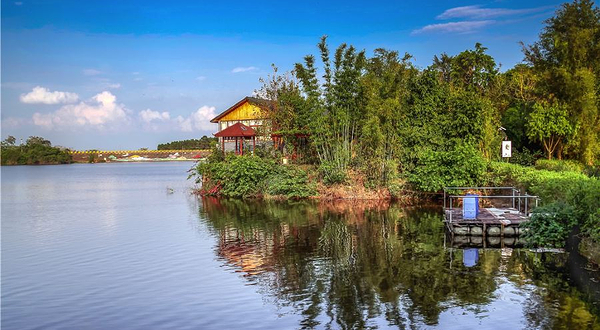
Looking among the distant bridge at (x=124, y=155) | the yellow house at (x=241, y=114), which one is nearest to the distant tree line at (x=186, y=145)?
the distant bridge at (x=124, y=155)

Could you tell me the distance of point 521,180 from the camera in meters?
24.0

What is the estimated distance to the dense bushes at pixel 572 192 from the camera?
14891 mm

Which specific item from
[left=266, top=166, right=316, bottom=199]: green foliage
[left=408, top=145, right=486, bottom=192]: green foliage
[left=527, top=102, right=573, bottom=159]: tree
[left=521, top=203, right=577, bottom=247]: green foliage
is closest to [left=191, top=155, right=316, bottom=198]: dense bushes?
[left=266, top=166, right=316, bottom=199]: green foliage

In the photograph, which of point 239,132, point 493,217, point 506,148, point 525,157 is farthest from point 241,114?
point 493,217

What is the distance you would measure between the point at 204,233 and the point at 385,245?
7.86 meters

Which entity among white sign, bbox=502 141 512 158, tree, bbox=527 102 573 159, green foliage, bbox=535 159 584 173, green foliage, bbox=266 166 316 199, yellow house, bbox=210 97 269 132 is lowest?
green foliage, bbox=266 166 316 199

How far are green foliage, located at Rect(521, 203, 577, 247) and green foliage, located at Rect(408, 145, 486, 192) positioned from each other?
10753mm

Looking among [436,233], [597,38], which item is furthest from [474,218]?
[597,38]

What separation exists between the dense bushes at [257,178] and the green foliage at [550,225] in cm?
1729

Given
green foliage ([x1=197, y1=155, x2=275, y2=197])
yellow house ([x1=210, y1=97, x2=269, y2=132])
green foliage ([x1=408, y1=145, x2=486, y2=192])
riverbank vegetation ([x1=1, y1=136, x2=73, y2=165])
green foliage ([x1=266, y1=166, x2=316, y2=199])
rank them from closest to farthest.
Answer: green foliage ([x1=408, y1=145, x2=486, y2=192]) < green foliage ([x1=266, y1=166, x2=316, y2=199]) < green foliage ([x1=197, y1=155, x2=275, y2=197]) < yellow house ([x1=210, y1=97, x2=269, y2=132]) < riverbank vegetation ([x1=1, y1=136, x2=73, y2=165])

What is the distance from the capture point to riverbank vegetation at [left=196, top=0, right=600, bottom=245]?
3109cm

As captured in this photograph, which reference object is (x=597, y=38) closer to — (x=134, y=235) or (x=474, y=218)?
(x=474, y=218)

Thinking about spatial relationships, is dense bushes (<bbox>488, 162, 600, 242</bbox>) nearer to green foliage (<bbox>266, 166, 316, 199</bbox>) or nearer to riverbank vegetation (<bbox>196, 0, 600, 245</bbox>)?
riverbank vegetation (<bbox>196, 0, 600, 245</bbox>)

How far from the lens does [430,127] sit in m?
32.0
